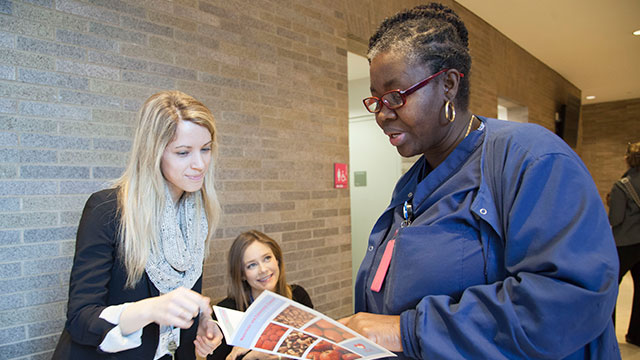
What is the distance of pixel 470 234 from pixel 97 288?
111cm

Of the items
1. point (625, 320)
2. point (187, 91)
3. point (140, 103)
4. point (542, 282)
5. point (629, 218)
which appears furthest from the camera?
point (625, 320)

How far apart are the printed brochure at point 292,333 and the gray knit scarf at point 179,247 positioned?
641 millimetres

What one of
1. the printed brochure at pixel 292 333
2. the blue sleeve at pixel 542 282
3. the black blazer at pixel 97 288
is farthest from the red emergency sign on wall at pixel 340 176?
the blue sleeve at pixel 542 282

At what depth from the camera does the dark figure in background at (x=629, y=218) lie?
3643mm

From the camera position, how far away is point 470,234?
842mm

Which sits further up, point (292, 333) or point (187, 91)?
point (187, 91)

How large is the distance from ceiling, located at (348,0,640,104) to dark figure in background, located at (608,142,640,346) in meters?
2.43

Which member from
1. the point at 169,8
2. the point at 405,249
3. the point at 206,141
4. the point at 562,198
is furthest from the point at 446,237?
the point at 169,8

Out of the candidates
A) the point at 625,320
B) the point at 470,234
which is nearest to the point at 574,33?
the point at 625,320

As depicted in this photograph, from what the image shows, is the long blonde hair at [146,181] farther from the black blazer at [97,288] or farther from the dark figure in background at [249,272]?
the dark figure in background at [249,272]

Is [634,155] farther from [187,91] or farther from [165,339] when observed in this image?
[165,339]

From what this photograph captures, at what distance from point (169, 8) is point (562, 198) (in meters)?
2.36

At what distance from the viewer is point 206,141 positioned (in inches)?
58.9

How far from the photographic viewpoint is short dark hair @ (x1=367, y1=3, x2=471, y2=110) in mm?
957
